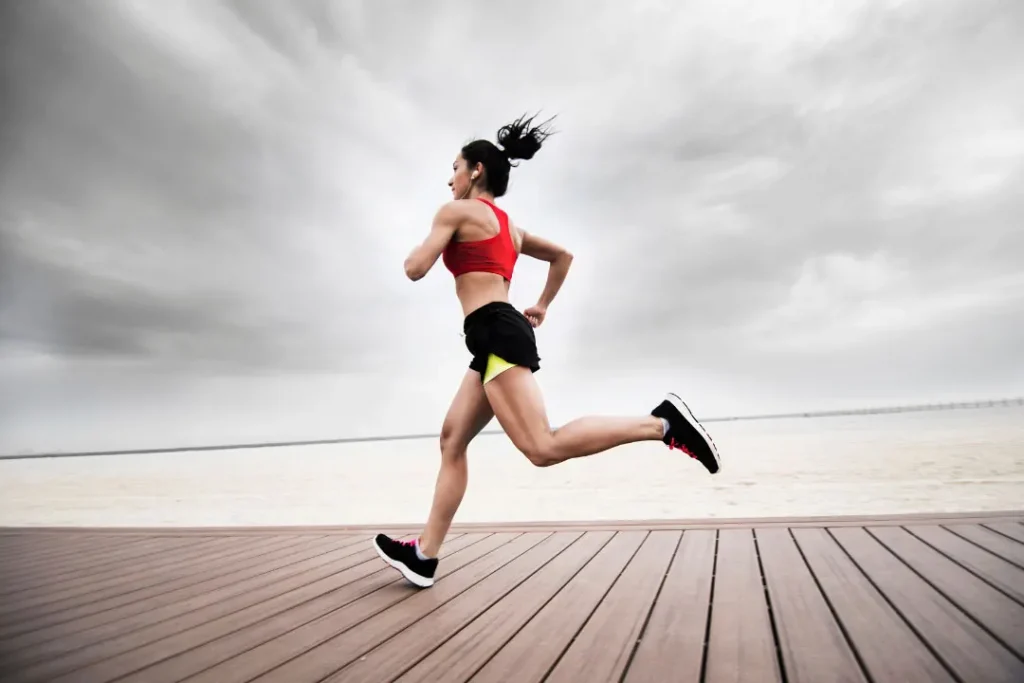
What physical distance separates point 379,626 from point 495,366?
1.00 meters

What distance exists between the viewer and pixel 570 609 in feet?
6.72

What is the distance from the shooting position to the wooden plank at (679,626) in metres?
1.46

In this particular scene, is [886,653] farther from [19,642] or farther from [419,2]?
[419,2]

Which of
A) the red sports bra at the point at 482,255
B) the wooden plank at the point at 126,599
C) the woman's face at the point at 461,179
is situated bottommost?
the wooden plank at the point at 126,599

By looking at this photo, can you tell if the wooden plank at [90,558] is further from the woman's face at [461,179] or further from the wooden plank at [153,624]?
the woman's face at [461,179]

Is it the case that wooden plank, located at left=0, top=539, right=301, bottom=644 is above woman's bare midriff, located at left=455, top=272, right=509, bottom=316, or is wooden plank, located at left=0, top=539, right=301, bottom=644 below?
below

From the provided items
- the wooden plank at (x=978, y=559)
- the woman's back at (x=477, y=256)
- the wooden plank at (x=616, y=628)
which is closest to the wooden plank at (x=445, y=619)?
the wooden plank at (x=616, y=628)

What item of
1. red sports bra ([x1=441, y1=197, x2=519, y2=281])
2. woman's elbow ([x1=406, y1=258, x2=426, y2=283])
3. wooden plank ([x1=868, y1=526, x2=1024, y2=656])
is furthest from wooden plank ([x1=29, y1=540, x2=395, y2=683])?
wooden plank ([x1=868, y1=526, x2=1024, y2=656])

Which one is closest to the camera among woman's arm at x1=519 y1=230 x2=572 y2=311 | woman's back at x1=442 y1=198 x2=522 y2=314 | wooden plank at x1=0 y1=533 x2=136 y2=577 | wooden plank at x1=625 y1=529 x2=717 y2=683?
wooden plank at x1=625 y1=529 x2=717 y2=683

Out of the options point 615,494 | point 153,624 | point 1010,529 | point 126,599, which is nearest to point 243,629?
point 153,624

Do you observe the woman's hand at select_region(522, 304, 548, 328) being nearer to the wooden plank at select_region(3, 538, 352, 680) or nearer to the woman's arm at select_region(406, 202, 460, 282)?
the woman's arm at select_region(406, 202, 460, 282)

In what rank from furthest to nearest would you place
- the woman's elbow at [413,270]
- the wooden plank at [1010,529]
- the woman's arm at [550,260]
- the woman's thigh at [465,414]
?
the woman's arm at [550,260]
the wooden plank at [1010,529]
the woman's thigh at [465,414]
the woman's elbow at [413,270]

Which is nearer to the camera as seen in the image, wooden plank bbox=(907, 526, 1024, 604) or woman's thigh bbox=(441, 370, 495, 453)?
wooden plank bbox=(907, 526, 1024, 604)

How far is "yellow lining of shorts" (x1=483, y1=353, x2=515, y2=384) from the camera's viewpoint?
88.8 inches
